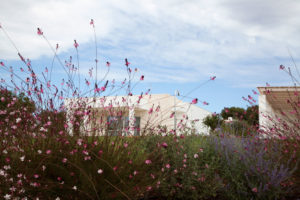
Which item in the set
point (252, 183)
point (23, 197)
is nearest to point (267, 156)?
point (252, 183)

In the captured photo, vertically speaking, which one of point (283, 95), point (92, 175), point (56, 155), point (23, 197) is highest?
point (283, 95)

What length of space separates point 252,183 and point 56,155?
2299 mm

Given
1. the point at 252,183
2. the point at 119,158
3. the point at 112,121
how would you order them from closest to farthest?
the point at 119,158 < the point at 252,183 < the point at 112,121

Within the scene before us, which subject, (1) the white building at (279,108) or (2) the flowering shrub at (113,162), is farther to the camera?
(1) the white building at (279,108)

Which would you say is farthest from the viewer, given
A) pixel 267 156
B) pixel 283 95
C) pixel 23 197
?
pixel 283 95

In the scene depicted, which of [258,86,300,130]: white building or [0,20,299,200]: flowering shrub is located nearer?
[0,20,299,200]: flowering shrub

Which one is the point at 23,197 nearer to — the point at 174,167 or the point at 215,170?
the point at 174,167

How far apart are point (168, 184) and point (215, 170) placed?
757 millimetres

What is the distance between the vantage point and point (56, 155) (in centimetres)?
307

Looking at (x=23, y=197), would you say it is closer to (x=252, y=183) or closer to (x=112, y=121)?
(x=112, y=121)

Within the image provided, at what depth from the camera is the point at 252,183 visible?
3508 millimetres

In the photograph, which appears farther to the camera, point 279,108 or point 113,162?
point 279,108

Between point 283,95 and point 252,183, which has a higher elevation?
point 283,95

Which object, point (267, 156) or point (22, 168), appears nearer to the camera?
point (22, 168)
